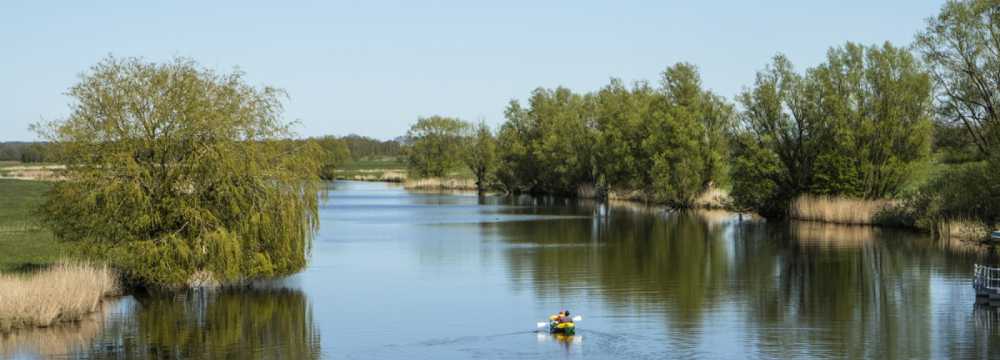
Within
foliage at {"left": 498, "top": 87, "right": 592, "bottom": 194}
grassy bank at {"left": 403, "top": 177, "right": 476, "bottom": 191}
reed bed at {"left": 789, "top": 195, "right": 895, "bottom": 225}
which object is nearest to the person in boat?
reed bed at {"left": 789, "top": 195, "right": 895, "bottom": 225}

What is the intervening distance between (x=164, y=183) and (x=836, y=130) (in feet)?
163

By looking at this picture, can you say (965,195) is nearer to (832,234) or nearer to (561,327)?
(832,234)

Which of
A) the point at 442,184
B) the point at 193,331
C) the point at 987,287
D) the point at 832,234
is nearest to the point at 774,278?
the point at 987,287

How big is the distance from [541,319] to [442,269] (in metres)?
15.4

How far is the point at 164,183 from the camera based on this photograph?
119 feet

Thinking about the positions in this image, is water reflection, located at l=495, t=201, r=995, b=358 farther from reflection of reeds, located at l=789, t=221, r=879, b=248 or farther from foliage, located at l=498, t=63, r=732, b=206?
foliage, located at l=498, t=63, r=732, b=206

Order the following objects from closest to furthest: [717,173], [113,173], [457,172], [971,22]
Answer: [113,173] < [971,22] < [717,173] < [457,172]

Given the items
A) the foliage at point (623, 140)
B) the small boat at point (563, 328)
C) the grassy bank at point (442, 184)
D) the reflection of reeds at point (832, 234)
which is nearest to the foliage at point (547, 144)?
the foliage at point (623, 140)

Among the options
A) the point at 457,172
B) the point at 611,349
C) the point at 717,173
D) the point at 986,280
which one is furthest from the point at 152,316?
the point at 457,172

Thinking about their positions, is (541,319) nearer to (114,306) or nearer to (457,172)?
(114,306)

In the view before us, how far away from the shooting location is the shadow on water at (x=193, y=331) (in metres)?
28.6

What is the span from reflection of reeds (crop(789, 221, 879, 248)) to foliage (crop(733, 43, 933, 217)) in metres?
4.13

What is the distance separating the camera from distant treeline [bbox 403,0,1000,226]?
195ft

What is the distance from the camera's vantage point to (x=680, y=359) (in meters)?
26.9
